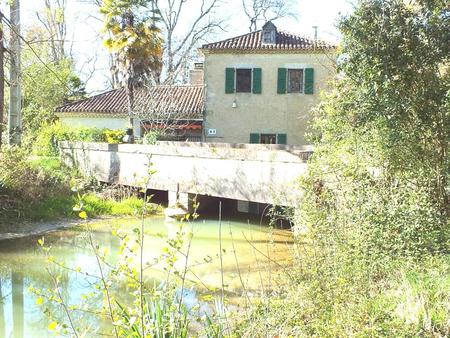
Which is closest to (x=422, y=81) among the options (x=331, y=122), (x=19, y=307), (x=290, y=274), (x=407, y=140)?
(x=407, y=140)

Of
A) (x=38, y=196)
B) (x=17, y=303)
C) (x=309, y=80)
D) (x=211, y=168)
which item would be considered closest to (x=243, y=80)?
(x=309, y=80)

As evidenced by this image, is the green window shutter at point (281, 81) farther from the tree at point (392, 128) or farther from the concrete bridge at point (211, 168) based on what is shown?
the tree at point (392, 128)

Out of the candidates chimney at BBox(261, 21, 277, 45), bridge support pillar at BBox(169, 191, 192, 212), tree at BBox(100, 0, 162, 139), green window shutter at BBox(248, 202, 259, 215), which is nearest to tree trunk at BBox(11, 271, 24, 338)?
bridge support pillar at BBox(169, 191, 192, 212)

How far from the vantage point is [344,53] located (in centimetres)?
790

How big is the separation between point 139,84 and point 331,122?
49.1 ft

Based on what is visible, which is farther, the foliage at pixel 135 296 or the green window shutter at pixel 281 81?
the green window shutter at pixel 281 81

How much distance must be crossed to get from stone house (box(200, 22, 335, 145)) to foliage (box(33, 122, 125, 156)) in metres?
4.40

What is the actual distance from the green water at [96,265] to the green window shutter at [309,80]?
30.4ft

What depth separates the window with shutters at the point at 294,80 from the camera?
2203 cm

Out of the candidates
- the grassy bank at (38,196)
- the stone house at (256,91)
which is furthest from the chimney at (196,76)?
the grassy bank at (38,196)

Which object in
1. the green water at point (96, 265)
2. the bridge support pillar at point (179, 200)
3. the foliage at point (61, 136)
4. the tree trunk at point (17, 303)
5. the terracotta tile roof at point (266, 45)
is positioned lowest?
the tree trunk at point (17, 303)

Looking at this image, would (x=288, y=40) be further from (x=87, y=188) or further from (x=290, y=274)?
(x=290, y=274)

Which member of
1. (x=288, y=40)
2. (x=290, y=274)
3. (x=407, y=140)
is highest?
(x=288, y=40)

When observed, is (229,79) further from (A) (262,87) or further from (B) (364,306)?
(B) (364,306)
